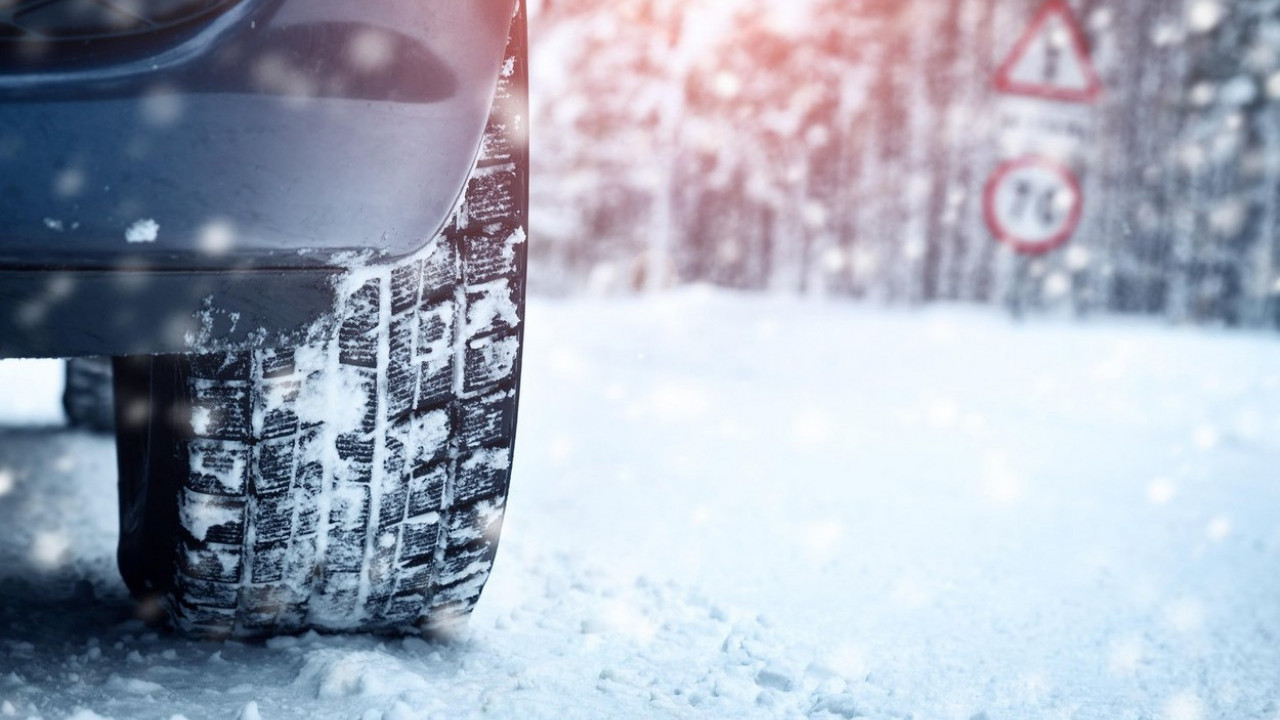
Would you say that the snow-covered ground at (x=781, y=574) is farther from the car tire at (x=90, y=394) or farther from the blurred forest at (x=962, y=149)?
the blurred forest at (x=962, y=149)

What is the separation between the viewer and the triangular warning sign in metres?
5.35

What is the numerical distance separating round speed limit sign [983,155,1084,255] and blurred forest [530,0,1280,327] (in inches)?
2.6

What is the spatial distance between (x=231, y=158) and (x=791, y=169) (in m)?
5.29

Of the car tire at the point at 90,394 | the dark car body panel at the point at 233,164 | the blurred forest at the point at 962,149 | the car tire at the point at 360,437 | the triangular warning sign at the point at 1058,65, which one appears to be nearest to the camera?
the dark car body panel at the point at 233,164

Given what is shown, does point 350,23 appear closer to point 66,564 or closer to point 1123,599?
point 66,564

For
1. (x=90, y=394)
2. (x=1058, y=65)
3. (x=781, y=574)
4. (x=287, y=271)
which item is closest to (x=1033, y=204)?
(x=1058, y=65)

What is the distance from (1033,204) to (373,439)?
555 cm

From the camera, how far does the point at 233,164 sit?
798 mm

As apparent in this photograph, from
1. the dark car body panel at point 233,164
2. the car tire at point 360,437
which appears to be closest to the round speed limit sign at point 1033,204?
the car tire at point 360,437

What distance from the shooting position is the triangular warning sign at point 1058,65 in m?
5.35

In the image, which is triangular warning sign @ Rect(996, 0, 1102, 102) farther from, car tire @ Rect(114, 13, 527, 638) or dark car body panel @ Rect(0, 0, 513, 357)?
dark car body panel @ Rect(0, 0, 513, 357)

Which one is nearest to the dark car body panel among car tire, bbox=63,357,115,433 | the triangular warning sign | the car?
the car

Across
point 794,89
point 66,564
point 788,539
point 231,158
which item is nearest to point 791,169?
point 794,89

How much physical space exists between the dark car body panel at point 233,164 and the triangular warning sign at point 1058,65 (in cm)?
510
